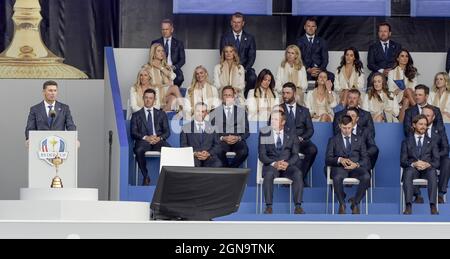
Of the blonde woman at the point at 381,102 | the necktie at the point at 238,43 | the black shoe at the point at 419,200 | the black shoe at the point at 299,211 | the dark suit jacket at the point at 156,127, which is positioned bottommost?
the black shoe at the point at 299,211

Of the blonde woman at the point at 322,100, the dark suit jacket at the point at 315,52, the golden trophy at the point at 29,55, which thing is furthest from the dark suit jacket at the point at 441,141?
the golden trophy at the point at 29,55

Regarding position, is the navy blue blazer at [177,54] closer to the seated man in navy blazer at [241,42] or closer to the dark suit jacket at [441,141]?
the seated man in navy blazer at [241,42]

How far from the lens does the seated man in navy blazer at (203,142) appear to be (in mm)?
13273

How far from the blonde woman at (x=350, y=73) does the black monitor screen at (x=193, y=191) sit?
8069mm

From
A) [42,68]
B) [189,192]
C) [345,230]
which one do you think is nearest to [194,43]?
[42,68]

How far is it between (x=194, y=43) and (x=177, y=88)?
308 cm

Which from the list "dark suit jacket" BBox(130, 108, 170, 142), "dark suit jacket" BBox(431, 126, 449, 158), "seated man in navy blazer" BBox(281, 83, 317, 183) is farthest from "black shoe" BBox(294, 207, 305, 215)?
"dark suit jacket" BBox(130, 108, 170, 142)

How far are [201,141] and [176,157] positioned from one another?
1.58 metres

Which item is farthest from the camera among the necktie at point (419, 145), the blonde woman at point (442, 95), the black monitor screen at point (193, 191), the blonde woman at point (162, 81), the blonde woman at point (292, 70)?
the blonde woman at point (292, 70)

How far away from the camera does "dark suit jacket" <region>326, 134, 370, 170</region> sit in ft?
43.0

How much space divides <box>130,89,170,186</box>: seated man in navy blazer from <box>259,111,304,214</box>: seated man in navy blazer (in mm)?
1186

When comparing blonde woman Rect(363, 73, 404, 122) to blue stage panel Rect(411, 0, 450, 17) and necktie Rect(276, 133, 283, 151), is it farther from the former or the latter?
blue stage panel Rect(411, 0, 450, 17)

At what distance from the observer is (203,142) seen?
43.7ft

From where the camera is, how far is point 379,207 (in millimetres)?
13086
